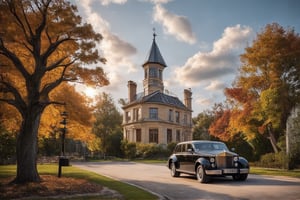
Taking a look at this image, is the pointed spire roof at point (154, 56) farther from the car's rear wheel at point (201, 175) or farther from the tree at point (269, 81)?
the car's rear wheel at point (201, 175)

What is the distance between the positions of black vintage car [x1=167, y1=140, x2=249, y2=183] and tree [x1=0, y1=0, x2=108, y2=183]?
5.73 meters

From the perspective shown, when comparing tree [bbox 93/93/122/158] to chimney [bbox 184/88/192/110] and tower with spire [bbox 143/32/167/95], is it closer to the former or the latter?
tower with spire [bbox 143/32/167/95]

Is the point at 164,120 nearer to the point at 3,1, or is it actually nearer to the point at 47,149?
the point at 47,149

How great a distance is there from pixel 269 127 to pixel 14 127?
19148mm

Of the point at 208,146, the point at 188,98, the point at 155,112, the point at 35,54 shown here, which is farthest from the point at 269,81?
the point at 188,98

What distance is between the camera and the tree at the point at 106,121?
54.1m

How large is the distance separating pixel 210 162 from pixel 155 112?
33860 millimetres

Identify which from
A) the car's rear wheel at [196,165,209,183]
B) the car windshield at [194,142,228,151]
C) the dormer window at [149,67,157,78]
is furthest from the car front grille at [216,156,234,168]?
the dormer window at [149,67,157,78]

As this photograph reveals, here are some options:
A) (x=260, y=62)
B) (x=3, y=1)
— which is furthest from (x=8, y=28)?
(x=260, y=62)

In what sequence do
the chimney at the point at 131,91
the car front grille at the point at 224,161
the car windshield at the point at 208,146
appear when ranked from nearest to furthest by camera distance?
the car front grille at the point at 224,161 < the car windshield at the point at 208,146 < the chimney at the point at 131,91

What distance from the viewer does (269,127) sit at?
2400 centimetres

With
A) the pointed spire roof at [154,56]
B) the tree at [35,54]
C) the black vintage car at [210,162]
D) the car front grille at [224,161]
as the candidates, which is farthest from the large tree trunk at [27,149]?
the pointed spire roof at [154,56]

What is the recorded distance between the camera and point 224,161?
Result: 13.7m

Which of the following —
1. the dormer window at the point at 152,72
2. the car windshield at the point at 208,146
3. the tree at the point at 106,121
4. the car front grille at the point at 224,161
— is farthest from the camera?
the tree at the point at 106,121
